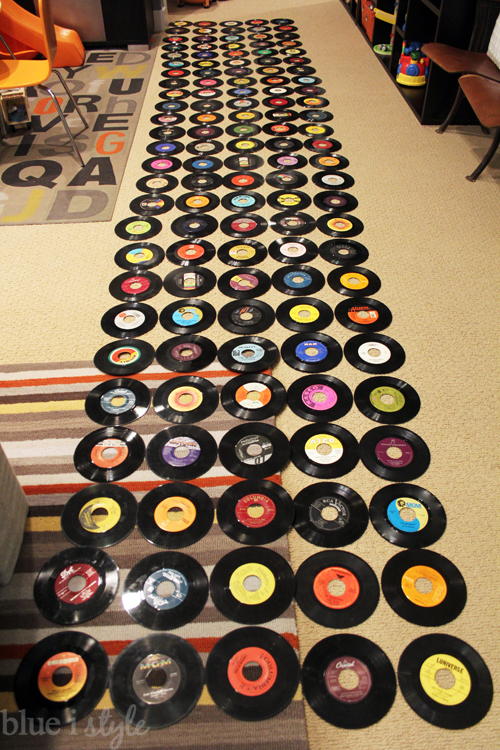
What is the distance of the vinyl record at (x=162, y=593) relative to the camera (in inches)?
48.8

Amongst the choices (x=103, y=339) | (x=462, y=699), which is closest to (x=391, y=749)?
(x=462, y=699)

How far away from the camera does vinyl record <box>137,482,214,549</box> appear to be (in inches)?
54.6

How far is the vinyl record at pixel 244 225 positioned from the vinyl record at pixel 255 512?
4.44 ft

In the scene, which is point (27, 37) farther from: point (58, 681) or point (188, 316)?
point (58, 681)

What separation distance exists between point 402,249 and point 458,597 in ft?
5.14

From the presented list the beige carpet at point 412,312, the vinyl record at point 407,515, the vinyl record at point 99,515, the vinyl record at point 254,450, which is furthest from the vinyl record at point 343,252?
the vinyl record at point 99,515

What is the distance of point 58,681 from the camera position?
1.14 m

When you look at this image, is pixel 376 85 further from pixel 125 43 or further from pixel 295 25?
pixel 125 43

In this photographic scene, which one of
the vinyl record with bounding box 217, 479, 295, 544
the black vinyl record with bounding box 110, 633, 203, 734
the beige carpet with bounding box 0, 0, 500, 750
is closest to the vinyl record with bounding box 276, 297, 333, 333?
the beige carpet with bounding box 0, 0, 500, 750

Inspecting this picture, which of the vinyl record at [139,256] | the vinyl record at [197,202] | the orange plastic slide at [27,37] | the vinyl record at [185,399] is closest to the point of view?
the vinyl record at [185,399]

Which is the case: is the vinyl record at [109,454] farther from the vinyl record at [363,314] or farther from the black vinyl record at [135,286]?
the vinyl record at [363,314]

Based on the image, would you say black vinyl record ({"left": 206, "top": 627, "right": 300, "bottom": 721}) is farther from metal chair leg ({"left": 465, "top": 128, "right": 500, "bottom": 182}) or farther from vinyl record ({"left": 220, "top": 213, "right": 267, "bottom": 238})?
metal chair leg ({"left": 465, "top": 128, "right": 500, "bottom": 182})

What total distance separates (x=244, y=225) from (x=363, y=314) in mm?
809

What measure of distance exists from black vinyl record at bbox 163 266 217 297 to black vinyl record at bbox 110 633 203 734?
1.33 meters
